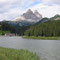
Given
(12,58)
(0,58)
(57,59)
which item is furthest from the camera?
(57,59)

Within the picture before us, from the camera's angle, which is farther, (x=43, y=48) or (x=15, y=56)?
(x=43, y=48)

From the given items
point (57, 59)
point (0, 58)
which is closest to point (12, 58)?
point (0, 58)

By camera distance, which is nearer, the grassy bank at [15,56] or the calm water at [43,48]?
the grassy bank at [15,56]

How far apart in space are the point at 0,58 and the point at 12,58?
3.06 m

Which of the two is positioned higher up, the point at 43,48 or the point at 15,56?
the point at 15,56

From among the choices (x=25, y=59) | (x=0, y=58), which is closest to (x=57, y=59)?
(x=25, y=59)

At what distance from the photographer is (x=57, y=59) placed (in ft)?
145

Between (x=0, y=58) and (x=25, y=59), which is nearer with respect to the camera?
(x=0, y=58)

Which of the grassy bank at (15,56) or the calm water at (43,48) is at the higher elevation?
the grassy bank at (15,56)

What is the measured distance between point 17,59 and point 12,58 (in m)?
0.85

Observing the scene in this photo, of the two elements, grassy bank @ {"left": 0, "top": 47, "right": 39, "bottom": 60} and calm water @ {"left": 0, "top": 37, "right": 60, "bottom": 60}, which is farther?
calm water @ {"left": 0, "top": 37, "right": 60, "bottom": 60}

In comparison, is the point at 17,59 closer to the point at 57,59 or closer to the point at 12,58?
the point at 12,58

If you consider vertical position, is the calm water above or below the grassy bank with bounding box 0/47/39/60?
below

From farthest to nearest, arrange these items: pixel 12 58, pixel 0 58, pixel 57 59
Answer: pixel 57 59, pixel 12 58, pixel 0 58
